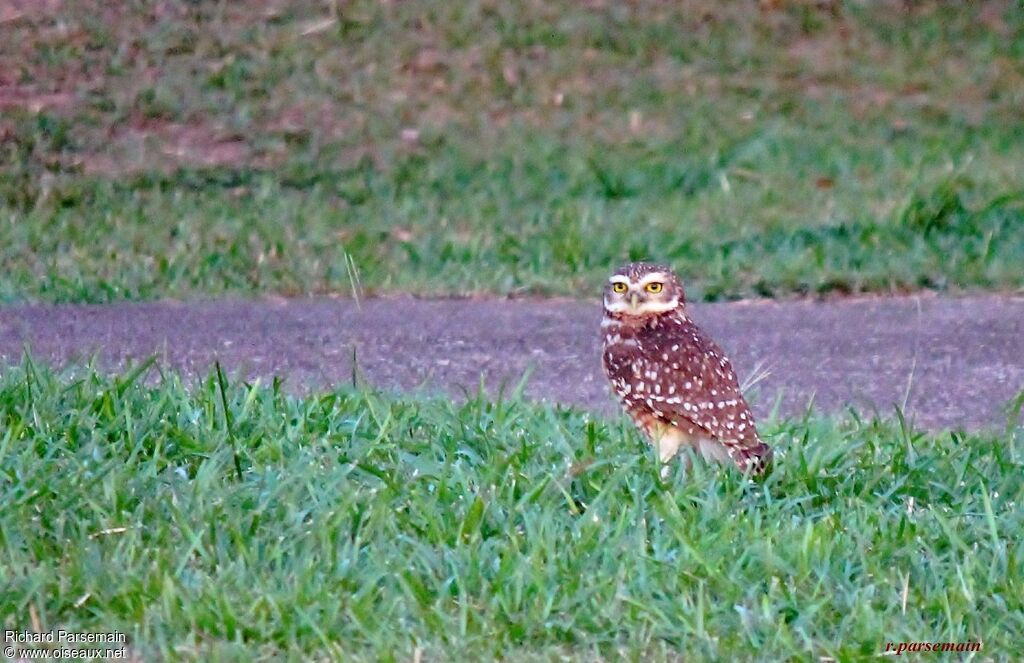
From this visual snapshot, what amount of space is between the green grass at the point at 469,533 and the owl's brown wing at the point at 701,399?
113 mm

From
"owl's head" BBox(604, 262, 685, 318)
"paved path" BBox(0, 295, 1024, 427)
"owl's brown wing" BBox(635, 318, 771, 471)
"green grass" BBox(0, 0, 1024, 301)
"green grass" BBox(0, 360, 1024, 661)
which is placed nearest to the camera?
"green grass" BBox(0, 360, 1024, 661)

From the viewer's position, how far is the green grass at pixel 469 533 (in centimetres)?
420

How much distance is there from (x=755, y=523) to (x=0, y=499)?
81.5 inches

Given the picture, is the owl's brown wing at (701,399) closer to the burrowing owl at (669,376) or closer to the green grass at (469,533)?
the burrowing owl at (669,376)

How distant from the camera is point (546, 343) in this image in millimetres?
7754

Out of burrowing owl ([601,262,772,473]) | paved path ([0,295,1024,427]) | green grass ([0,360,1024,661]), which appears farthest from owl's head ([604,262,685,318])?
paved path ([0,295,1024,427])

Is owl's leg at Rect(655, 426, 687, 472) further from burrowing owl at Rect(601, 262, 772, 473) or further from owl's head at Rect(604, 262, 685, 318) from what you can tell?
owl's head at Rect(604, 262, 685, 318)

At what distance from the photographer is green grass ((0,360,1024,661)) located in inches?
165

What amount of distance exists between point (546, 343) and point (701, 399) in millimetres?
2607

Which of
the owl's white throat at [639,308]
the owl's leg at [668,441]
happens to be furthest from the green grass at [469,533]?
the owl's white throat at [639,308]

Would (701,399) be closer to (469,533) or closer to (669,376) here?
(669,376)

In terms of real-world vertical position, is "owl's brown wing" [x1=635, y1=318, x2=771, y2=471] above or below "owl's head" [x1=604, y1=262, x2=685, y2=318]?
below

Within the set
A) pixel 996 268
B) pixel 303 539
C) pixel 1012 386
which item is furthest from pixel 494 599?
pixel 996 268

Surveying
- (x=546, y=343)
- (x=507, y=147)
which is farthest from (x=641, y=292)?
(x=507, y=147)
